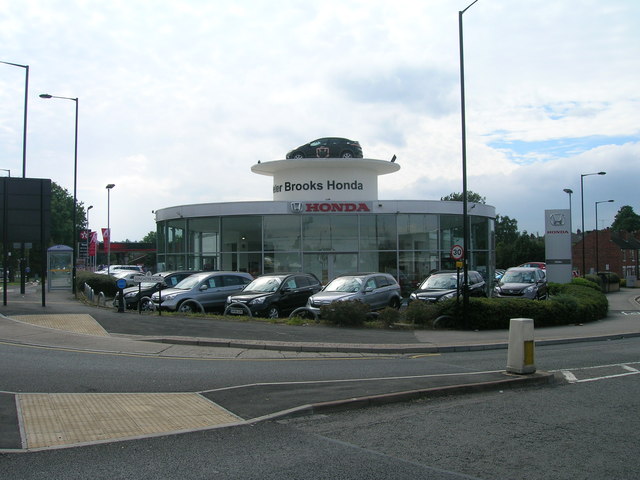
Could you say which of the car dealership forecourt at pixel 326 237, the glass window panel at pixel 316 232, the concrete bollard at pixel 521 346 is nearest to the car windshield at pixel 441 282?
the car dealership forecourt at pixel 326 237

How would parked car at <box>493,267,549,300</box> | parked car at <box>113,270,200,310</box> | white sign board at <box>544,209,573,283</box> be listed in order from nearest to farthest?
parked car at <box>113,270,200,310</box>, parked car at <box>493,267,549,300</box>, white sign board at <box>544,209,573,283</box>

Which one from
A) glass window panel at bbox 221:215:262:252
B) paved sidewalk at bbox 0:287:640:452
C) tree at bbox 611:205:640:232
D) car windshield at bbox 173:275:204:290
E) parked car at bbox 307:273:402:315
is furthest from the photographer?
tree at bbox 611:205:640:232

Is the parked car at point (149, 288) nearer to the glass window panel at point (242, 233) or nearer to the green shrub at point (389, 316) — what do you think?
the glass window panel at point (242, 233)

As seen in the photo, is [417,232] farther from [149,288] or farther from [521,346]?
[521,346]

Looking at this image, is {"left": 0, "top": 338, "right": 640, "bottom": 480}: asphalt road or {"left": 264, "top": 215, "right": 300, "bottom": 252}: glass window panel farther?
{"left": 264, "top": 215, "right": 300, "bottom": 252}: glass window panel

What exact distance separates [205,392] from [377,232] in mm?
24204

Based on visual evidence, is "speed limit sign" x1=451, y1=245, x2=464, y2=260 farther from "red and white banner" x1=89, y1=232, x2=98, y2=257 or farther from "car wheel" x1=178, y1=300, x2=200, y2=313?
"red and white banner" x1=89, y1=232, x2=98, y2=257

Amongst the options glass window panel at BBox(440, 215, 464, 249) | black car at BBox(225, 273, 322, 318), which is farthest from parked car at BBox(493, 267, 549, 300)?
black car at BBox(225, 273, 322, 318)

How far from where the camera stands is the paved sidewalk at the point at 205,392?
6711 mm

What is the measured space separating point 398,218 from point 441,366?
2114cm

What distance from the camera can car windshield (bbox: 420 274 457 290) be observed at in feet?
72.3

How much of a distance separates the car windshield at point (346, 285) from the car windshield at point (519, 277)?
414 inches

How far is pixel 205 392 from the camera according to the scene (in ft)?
27.6

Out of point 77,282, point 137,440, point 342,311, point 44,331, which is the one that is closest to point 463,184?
point 342,311
